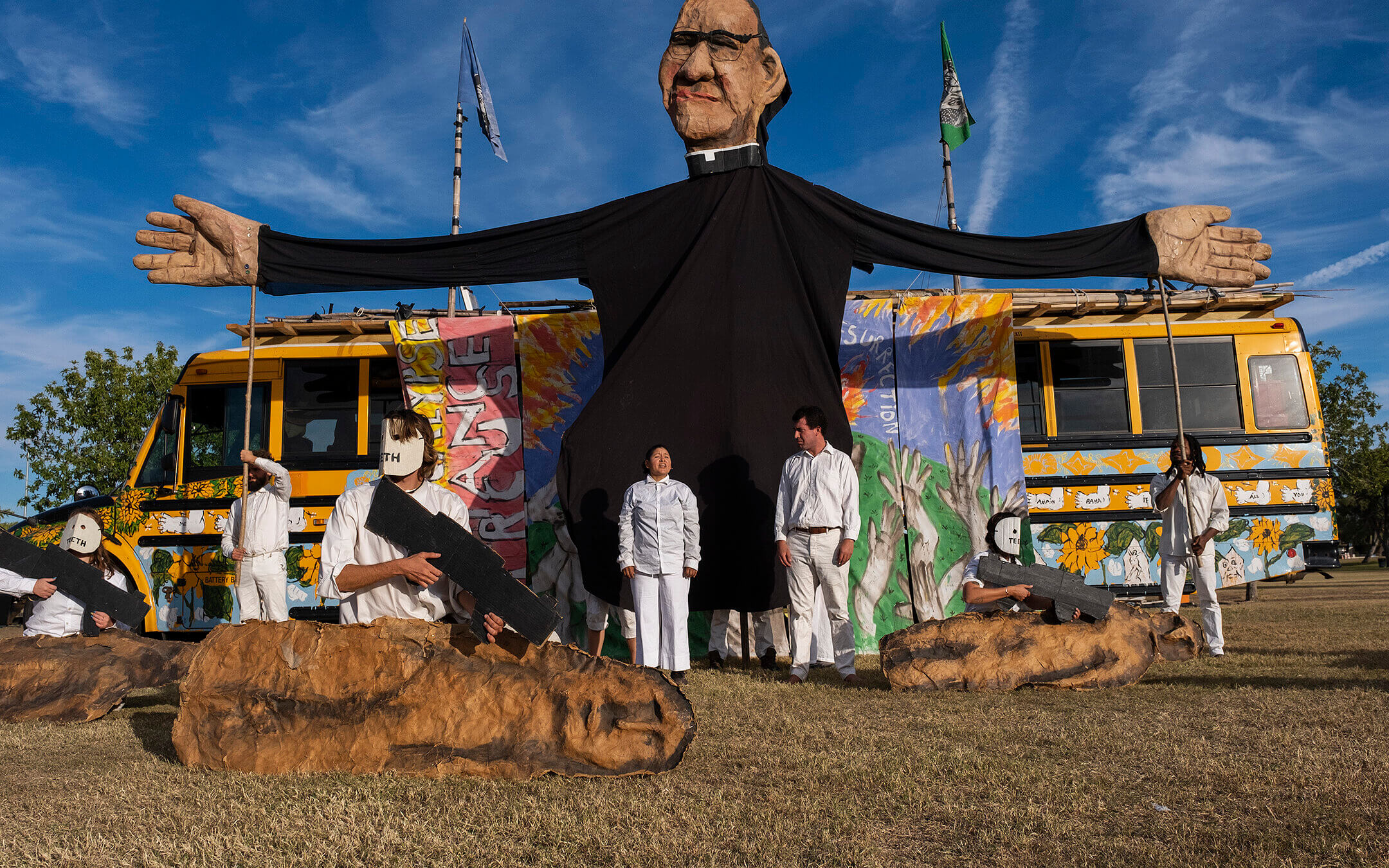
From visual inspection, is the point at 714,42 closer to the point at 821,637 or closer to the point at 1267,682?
the point at 821,637

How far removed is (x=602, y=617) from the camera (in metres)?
6.87

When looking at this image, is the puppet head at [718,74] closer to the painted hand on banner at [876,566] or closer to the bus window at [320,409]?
the painted hand on banner at [876,566]

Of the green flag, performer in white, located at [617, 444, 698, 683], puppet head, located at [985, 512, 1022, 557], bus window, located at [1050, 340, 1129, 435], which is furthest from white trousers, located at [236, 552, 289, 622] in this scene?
the green flag

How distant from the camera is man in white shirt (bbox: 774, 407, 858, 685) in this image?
6.03 metres

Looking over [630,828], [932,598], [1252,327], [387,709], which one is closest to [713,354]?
[932,598]

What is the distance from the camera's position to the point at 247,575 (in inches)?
291

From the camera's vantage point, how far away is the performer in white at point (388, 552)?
3742mm

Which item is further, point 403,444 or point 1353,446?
point 1353,446

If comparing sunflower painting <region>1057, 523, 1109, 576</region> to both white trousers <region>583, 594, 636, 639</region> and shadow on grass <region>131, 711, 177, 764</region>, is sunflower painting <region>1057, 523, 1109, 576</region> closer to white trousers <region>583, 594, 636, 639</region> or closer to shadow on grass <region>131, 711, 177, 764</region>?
white trousers <region>583, 594, 636, 639</region>

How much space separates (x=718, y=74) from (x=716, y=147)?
1.75 feet

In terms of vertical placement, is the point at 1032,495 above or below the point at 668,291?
below

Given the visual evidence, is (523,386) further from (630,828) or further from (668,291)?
(630,828)

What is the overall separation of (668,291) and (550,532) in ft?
7.67

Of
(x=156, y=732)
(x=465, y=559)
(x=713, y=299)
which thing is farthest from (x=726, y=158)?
(x=156, y=732)
